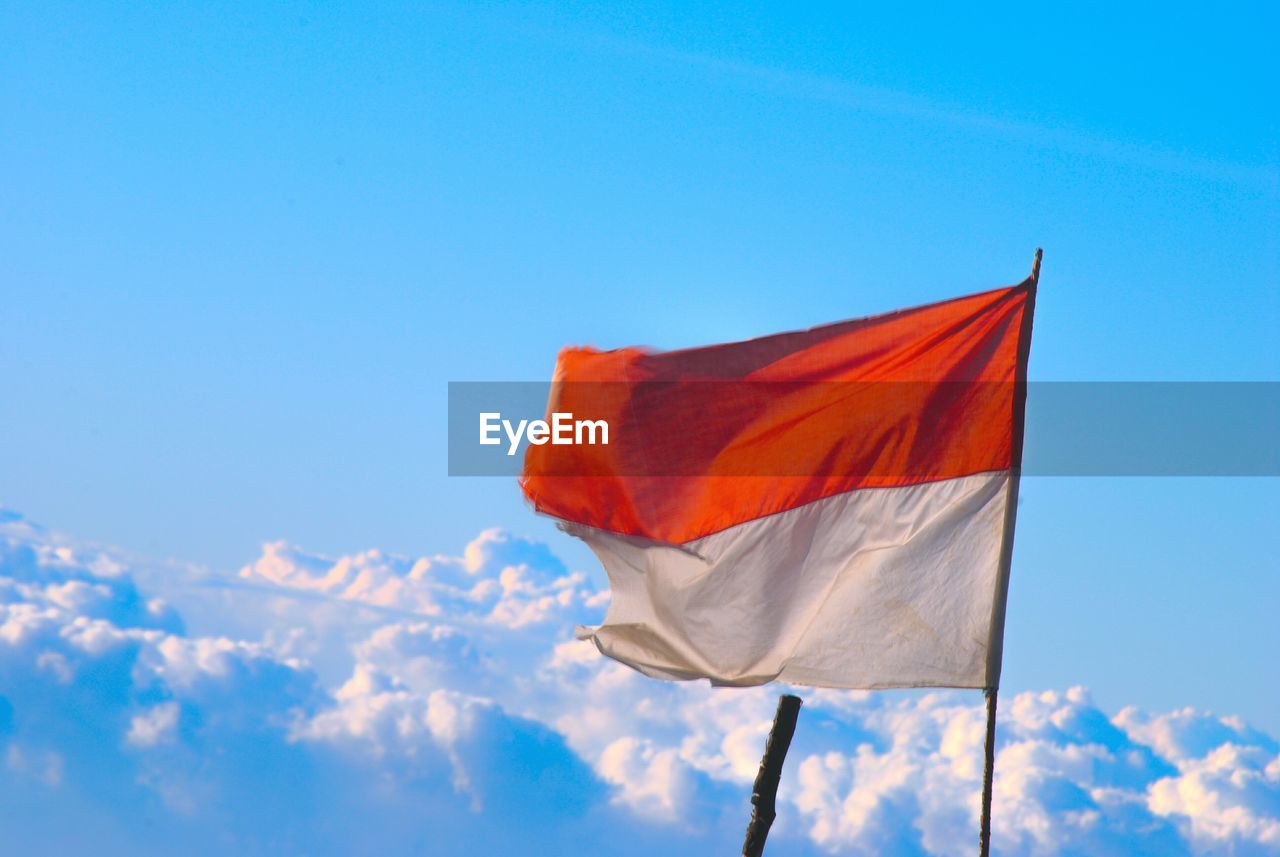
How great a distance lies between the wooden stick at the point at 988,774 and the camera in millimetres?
16438

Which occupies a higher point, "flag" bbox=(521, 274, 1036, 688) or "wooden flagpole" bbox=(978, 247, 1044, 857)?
"flag" bbox=(521, 274, 1036, 688)

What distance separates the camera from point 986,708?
54.2 feet

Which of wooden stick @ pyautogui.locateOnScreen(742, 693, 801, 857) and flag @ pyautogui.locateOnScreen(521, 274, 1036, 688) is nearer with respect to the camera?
flag @ pyautogui.locateOnScreen(521, 274, 1036, 688)

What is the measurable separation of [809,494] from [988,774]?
339 centimetres

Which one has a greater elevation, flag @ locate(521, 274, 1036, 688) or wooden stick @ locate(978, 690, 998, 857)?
flag @ locate(521, 274, 1036, 688)

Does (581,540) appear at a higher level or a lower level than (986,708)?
higher

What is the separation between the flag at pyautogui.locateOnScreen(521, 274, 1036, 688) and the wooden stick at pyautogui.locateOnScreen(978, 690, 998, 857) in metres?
0.24

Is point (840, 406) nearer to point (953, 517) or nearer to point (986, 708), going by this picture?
point (953, 517)

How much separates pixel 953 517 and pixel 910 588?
84cm

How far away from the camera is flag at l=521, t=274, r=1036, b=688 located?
56.4 feet

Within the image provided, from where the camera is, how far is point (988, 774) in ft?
54.2

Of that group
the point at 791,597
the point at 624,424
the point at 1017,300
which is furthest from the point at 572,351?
the point at 1017,300

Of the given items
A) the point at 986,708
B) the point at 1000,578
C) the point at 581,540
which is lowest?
the point at 986,708

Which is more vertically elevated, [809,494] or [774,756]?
[809,494]
